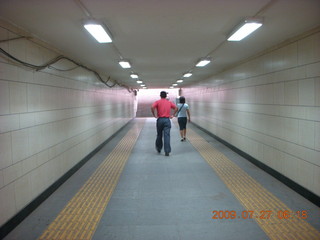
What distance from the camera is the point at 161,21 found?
3.58 metres

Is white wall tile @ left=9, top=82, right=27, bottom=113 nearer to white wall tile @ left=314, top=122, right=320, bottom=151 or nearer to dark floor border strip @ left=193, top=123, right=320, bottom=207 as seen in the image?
white wall tile @ left=314, top=122, right=320, bottom=151

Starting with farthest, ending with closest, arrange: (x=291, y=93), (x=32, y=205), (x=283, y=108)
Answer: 1. (x=283, y=108)
2. (x=291, y=93)
3. (x=32, y=205)

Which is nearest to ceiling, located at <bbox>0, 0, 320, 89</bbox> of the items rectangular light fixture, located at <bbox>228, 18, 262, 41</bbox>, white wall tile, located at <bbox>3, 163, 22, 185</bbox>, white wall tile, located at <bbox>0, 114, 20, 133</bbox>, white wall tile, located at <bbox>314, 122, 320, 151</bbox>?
rectangular light fixture, located at <bbox>228, 18, 262, 41</bbox>

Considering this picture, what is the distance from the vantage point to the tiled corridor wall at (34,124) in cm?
323

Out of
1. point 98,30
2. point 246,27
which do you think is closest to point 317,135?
point 246,27

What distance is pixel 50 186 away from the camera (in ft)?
14.7

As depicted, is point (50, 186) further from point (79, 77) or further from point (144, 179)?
point (79, 77)

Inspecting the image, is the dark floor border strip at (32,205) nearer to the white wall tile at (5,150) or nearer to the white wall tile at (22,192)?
the white wall tile at (22,192)

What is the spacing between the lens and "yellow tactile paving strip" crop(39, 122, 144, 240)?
124 inches

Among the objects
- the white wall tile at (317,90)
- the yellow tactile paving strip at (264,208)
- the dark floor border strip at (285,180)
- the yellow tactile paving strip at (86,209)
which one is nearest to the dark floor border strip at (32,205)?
the yellow tactile paving strip at (86,209)

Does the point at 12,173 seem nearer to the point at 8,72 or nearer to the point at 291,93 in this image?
the point at 8,72

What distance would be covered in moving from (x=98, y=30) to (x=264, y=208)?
344cm

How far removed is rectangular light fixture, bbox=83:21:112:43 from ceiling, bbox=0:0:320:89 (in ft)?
0.29

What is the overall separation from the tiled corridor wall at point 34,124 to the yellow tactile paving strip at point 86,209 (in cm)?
54
